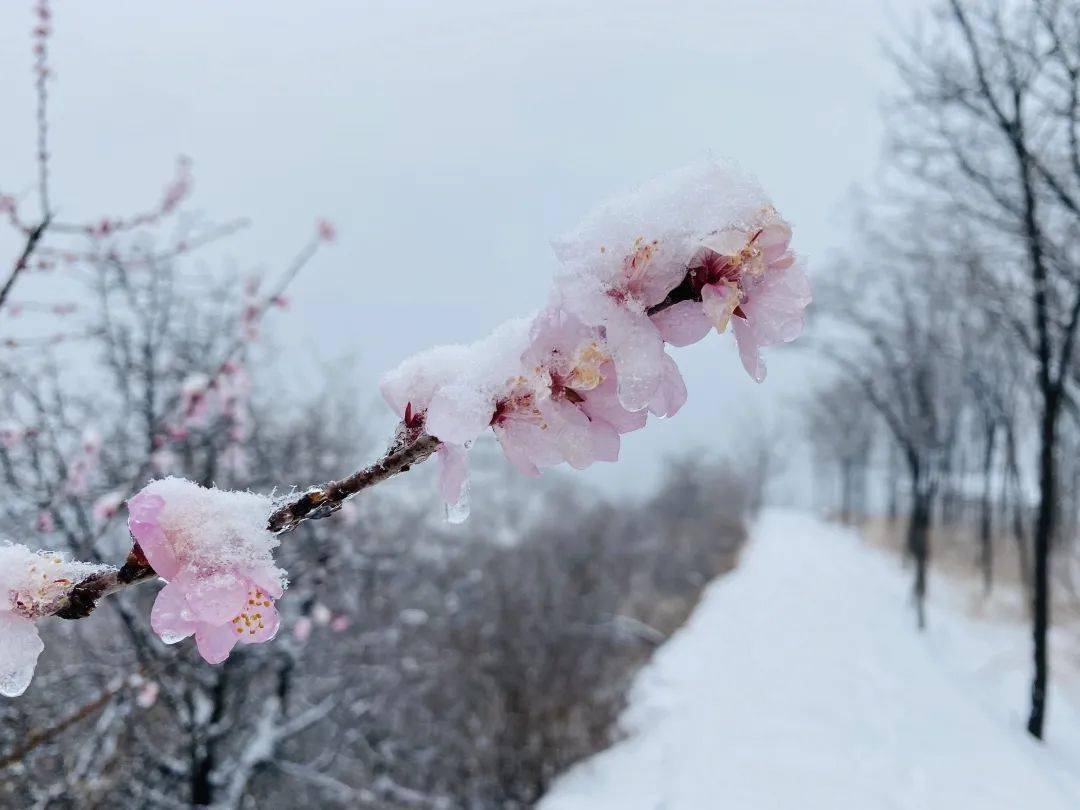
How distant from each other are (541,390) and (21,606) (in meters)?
0.51

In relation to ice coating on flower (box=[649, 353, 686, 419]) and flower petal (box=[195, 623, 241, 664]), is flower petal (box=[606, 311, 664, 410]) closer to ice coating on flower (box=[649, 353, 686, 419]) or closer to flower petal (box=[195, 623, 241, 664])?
ice coating on flower (box=[649, 353, 686, 419])

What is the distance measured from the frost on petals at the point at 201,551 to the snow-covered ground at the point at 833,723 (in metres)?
4.36

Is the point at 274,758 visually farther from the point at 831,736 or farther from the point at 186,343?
the point at 831,736

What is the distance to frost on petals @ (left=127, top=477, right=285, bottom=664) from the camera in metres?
0.59

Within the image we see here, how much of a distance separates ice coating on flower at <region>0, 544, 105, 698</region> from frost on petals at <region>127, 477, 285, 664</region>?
0.07 metres

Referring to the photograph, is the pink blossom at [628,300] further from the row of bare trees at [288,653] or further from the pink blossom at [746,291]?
the row of bare trees at [288,653]

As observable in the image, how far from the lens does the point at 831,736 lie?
5125 millimetres

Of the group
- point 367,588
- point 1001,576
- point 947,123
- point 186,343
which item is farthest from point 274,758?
point 1001,576

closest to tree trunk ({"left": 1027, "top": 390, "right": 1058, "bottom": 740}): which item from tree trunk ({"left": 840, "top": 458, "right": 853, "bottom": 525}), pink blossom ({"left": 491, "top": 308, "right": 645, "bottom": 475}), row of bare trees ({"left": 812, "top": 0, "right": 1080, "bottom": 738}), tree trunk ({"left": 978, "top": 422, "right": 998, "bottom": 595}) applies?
row of bare trees ({"left": 812, "top": 0, "right": 1080, "bottom": 738})

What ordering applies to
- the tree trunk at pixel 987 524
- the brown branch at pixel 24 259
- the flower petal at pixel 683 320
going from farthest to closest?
the tree trunk at pixel 987 524
the brown branch at pixel 24 259
the flower petal at pixel 683 320

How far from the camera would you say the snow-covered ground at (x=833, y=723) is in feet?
14.0

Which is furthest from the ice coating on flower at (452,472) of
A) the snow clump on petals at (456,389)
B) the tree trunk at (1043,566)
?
the tree trunk at (1043,566)

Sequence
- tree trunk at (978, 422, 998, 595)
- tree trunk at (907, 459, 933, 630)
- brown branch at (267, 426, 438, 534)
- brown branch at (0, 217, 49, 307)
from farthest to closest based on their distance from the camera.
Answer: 1. tree trunk at (978, 422, 998, 595)
2. tree trunk at (907, 459, 933, 630)
3. brown branch at (0, 217, 49, 307)
4. brown branch at (267, 426, 438, 534)

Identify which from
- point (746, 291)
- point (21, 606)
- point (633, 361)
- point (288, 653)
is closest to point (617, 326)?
point (633, 361)
